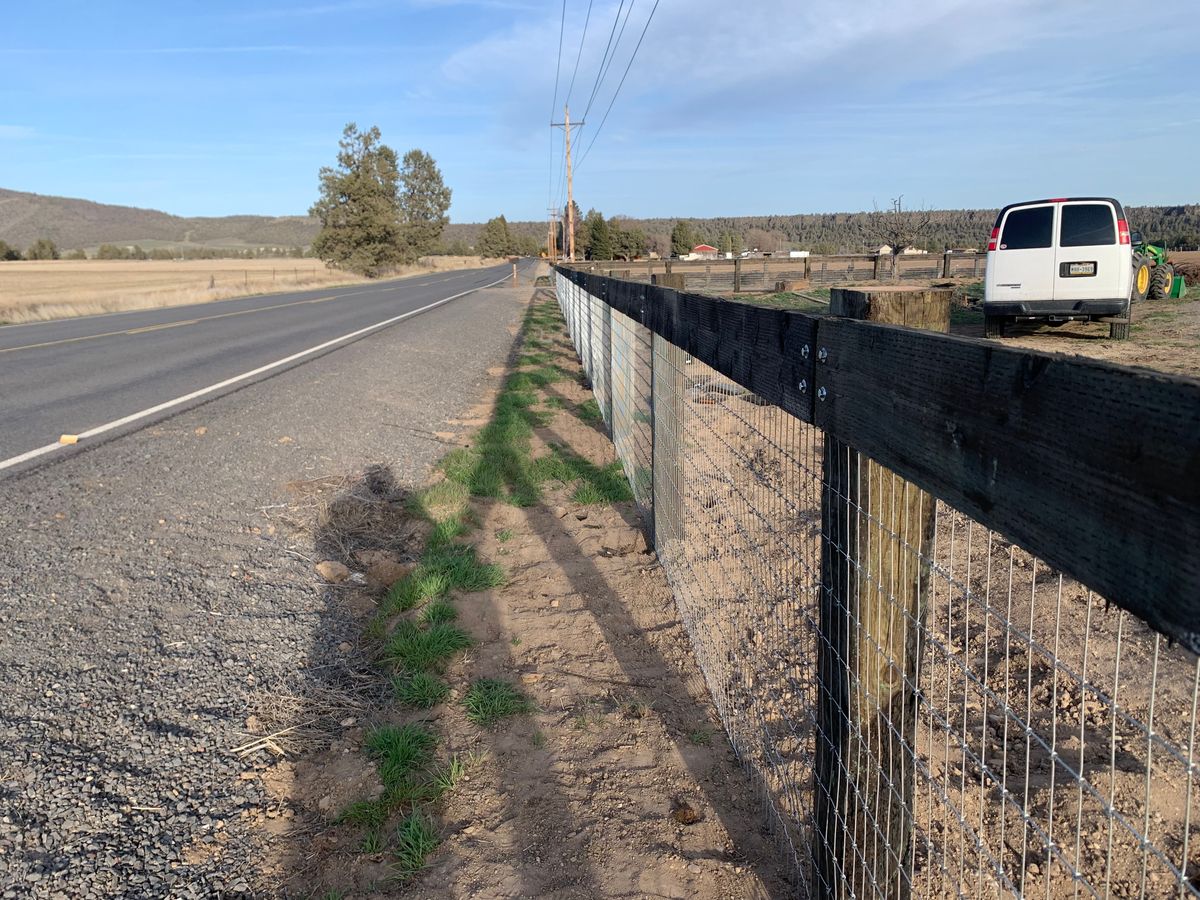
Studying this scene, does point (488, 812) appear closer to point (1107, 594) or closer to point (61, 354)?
point (1107, 594)

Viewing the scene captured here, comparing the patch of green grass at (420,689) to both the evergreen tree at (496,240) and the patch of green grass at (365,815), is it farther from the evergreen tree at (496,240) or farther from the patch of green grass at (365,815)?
the evergreen tree at (496,240)

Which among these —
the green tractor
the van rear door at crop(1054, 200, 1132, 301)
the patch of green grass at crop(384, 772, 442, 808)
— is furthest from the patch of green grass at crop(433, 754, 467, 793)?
the green tractor

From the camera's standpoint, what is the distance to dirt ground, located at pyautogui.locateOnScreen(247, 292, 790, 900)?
2.55 metres

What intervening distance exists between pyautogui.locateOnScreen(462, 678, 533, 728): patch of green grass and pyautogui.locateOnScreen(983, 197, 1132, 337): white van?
12250 mm

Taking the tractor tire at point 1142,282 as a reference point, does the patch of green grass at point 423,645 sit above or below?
below

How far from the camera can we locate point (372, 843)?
267 cm

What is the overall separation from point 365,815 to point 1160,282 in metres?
20.2

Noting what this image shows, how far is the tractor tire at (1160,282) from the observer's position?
18.0 meters

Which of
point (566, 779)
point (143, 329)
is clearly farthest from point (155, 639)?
point (143, 329)

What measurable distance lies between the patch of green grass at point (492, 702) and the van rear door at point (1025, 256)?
40.1 ft

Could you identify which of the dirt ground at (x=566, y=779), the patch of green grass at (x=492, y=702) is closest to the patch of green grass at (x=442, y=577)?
A: the dirt ground at (x=566, y=779)

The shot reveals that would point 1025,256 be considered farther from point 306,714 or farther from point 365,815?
point 365,815

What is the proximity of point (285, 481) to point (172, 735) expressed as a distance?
3.31m

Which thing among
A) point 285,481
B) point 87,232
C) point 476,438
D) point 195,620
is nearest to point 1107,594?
point 195,620
